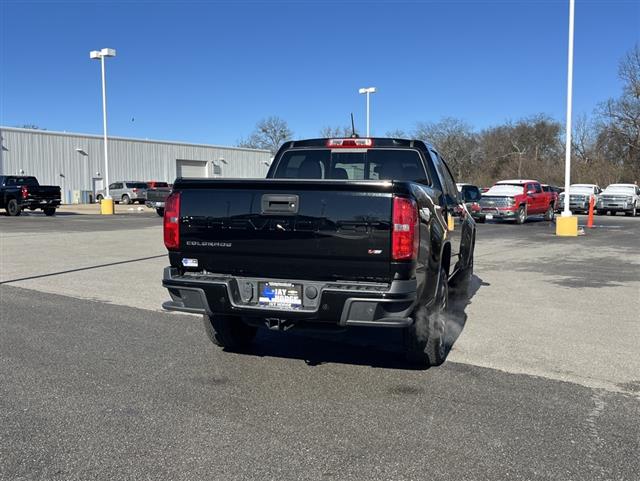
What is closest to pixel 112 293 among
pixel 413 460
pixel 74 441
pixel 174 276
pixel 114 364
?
pixel 114 364

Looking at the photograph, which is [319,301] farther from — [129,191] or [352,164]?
[129,191]

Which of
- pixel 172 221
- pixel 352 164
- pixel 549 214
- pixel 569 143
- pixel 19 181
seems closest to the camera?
pixel 172 221

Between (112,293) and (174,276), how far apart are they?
4.28 meters

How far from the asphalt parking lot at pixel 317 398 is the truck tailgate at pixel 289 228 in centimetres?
97

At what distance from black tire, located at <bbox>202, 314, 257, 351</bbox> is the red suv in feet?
68.2

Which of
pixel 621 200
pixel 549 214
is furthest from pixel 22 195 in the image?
pixel 621 200

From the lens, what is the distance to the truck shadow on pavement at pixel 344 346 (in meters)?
5.37

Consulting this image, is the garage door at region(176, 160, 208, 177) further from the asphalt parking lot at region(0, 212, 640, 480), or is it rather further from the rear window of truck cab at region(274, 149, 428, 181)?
the rear window of truck cab at region(274, 149, 428, 181)

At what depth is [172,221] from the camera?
474 centimetres

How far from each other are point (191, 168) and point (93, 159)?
12.1 meters

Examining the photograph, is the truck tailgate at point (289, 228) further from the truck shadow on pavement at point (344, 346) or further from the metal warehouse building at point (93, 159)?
the metal warehouse building at point (93, 159)

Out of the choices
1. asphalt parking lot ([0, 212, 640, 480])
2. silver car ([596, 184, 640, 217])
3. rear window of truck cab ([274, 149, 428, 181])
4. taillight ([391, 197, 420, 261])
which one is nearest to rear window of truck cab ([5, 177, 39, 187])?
asphalt parking lot ([0, 212, 640, 480])

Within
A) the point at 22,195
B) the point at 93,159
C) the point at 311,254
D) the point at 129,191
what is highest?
the point at 93,159

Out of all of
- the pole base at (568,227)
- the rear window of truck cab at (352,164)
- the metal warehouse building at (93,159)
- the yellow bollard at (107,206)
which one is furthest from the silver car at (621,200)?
the metal warehouse building at (93,159)
